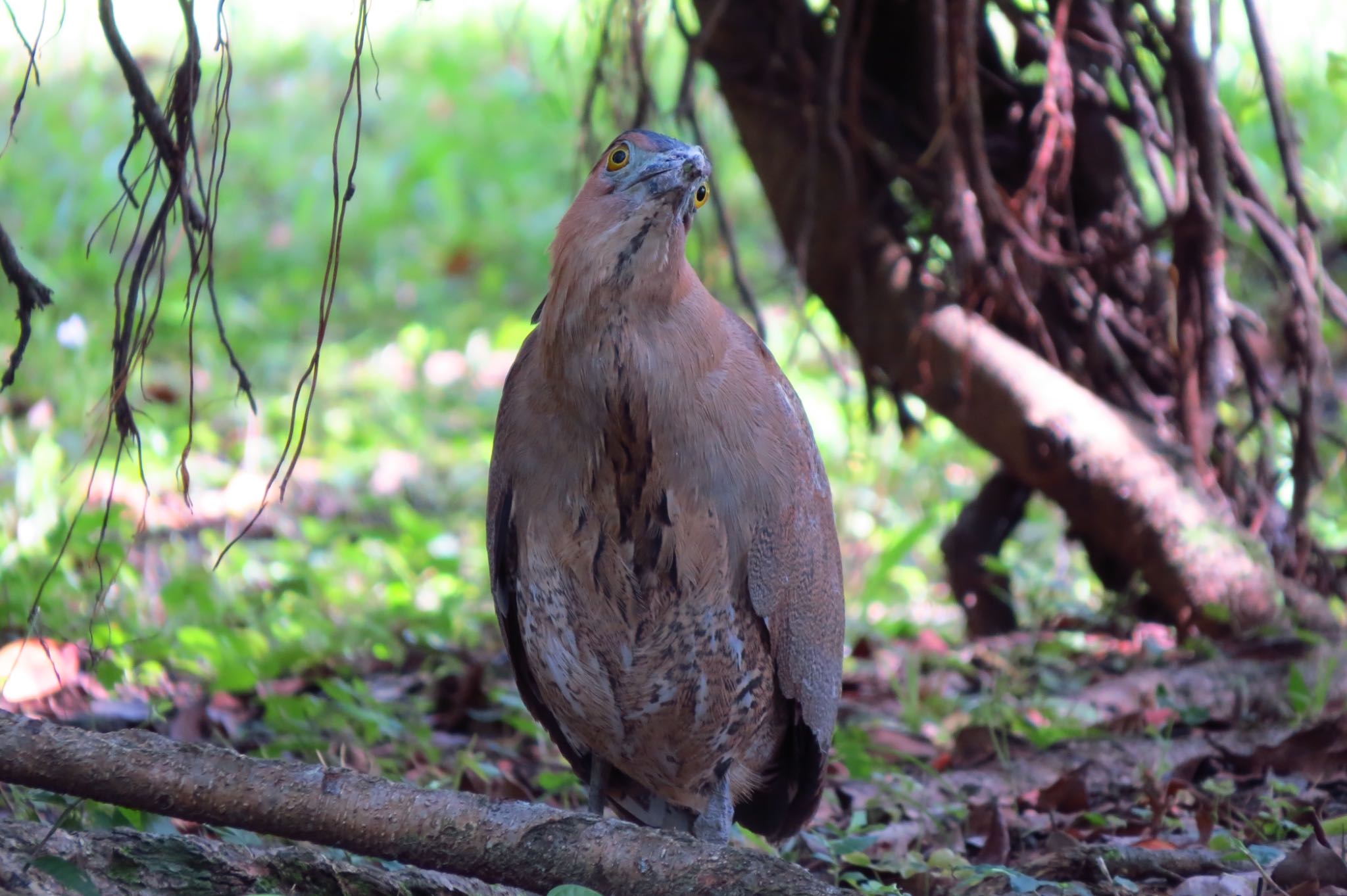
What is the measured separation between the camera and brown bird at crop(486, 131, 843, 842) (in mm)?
2938

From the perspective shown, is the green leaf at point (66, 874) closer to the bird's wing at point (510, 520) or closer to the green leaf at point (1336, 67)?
the bird's wing at point (510, 520)

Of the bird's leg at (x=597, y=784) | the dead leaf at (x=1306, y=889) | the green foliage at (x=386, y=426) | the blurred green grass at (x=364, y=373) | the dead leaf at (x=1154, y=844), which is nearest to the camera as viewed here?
the dead leaf at (x=1306, y=889)

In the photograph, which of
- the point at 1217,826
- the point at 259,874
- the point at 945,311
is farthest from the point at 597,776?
the point at 945,311

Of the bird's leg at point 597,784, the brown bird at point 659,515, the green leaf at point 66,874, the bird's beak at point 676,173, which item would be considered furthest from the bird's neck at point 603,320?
the green leaf at point 66,874

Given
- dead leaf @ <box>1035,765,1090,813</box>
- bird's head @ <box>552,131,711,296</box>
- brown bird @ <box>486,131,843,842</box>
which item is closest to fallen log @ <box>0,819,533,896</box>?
brown bird @ <box>486,131,843,842</box>

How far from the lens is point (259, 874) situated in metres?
2.37

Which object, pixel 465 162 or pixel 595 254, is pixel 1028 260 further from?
pixel 465 162

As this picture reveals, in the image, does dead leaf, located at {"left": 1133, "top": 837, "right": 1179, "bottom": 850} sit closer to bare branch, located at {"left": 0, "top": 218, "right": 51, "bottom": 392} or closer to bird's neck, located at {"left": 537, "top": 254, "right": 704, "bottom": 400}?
bird's neck, located at {"left": 537, "top": 254, "right": 704, "bottom": 400}

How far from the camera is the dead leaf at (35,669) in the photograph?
155 inches

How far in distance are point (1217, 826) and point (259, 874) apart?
2.42m

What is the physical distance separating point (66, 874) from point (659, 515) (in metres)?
1.42

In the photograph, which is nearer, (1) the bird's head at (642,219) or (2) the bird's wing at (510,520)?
(1) the bird's head at (642,219)

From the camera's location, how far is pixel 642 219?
2.87m

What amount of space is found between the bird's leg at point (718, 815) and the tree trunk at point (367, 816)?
3.79 feet
